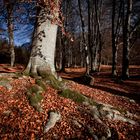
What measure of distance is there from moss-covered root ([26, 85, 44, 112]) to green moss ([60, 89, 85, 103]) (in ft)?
2.27

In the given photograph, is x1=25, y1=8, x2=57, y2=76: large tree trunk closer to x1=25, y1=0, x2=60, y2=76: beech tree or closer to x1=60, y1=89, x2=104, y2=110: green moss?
x1=25, y1=0, x2=60, y2=76: beech tree

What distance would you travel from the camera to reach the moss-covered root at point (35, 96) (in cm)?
720

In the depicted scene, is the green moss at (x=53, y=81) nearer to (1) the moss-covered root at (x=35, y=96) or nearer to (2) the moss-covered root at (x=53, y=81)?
(2) the moss-covered root at (x=53, y=81)

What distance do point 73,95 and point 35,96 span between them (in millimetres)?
1215

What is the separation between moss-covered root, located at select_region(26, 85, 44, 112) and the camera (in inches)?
284

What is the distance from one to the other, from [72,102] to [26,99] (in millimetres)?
1328

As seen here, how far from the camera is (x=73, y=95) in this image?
8.16 meters

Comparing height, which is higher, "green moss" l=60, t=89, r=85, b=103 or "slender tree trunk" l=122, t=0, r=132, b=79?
"slender tree trunk" l=122, t=0, r=132, b=79

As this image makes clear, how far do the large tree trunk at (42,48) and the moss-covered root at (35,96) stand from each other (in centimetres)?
114

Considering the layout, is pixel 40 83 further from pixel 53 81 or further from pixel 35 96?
pixel 35 96

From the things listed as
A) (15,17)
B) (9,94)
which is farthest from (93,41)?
(9,94)

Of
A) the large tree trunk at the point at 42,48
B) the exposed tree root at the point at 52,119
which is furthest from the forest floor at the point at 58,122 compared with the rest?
the large tree trunk at the point at 42,48

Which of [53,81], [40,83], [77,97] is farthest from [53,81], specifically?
[77,97]

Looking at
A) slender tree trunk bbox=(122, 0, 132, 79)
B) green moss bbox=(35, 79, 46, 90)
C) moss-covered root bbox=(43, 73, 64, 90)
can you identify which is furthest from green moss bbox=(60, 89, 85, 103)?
slender tree trunk bbox=(122, 0, 132, 79)
